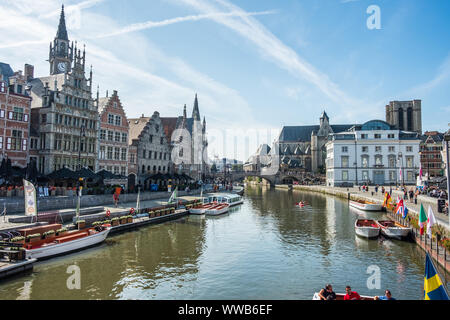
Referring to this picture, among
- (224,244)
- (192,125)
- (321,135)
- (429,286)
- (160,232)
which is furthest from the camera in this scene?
(321,135)

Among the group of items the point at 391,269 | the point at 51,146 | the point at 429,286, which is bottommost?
the point at 391,269

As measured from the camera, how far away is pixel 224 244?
26266 mm

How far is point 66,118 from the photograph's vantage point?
148 ft

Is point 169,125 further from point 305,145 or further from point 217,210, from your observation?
point 305,145

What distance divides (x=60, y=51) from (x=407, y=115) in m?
125

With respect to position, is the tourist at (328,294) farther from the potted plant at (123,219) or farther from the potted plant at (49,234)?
the potted plant at (123,219)

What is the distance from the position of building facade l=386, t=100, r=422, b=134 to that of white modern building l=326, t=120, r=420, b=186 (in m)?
40.4

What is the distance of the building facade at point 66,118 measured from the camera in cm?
4306

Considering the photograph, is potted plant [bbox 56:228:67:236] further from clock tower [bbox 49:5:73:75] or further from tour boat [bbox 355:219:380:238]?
clock tower [bbox 49:5:73:75]

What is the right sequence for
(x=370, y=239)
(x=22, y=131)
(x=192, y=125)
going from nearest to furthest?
(x=370, y=239), (x=22, y=131), (x=192, y=125)

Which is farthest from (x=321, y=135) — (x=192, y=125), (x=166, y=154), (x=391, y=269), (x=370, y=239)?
(x=391, y=269)

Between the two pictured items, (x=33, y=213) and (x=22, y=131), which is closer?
(x=33, y=213)
